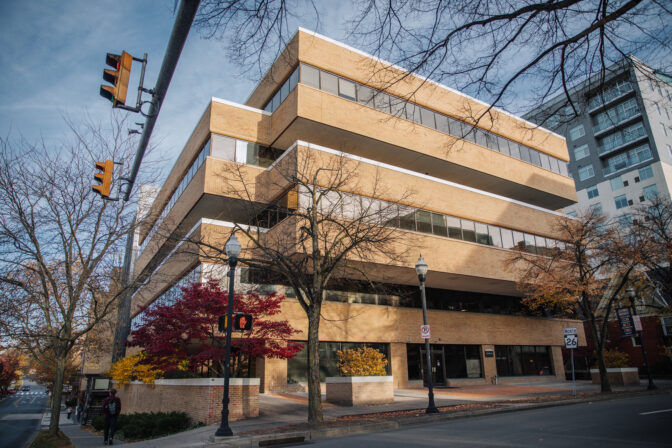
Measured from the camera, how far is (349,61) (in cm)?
2642

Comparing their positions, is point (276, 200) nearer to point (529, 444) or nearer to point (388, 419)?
point (388, 419)

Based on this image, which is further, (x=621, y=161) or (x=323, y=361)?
(x=621, y=161)

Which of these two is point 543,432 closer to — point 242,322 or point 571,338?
point 242,322

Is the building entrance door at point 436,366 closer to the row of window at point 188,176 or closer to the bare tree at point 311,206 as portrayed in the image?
the bare tree at point 311,206

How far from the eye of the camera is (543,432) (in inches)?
372

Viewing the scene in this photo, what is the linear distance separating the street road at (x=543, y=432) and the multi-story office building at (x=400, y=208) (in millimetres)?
11610

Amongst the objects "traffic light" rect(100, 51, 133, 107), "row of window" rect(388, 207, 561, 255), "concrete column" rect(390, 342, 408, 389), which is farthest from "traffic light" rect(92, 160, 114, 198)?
"concrete column" rect(390, 342, 408, 389)

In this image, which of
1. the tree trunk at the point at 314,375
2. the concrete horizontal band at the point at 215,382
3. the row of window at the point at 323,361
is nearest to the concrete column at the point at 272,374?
the row of window at the point at 323,361

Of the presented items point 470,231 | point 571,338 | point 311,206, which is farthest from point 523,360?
point 311,206

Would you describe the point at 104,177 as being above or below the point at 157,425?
above

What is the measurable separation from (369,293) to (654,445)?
64.7 ft

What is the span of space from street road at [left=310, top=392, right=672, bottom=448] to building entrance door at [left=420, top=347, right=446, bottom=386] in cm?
1556

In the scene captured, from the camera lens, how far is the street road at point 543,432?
8109mm

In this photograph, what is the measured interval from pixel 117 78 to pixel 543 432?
34.9 feet
